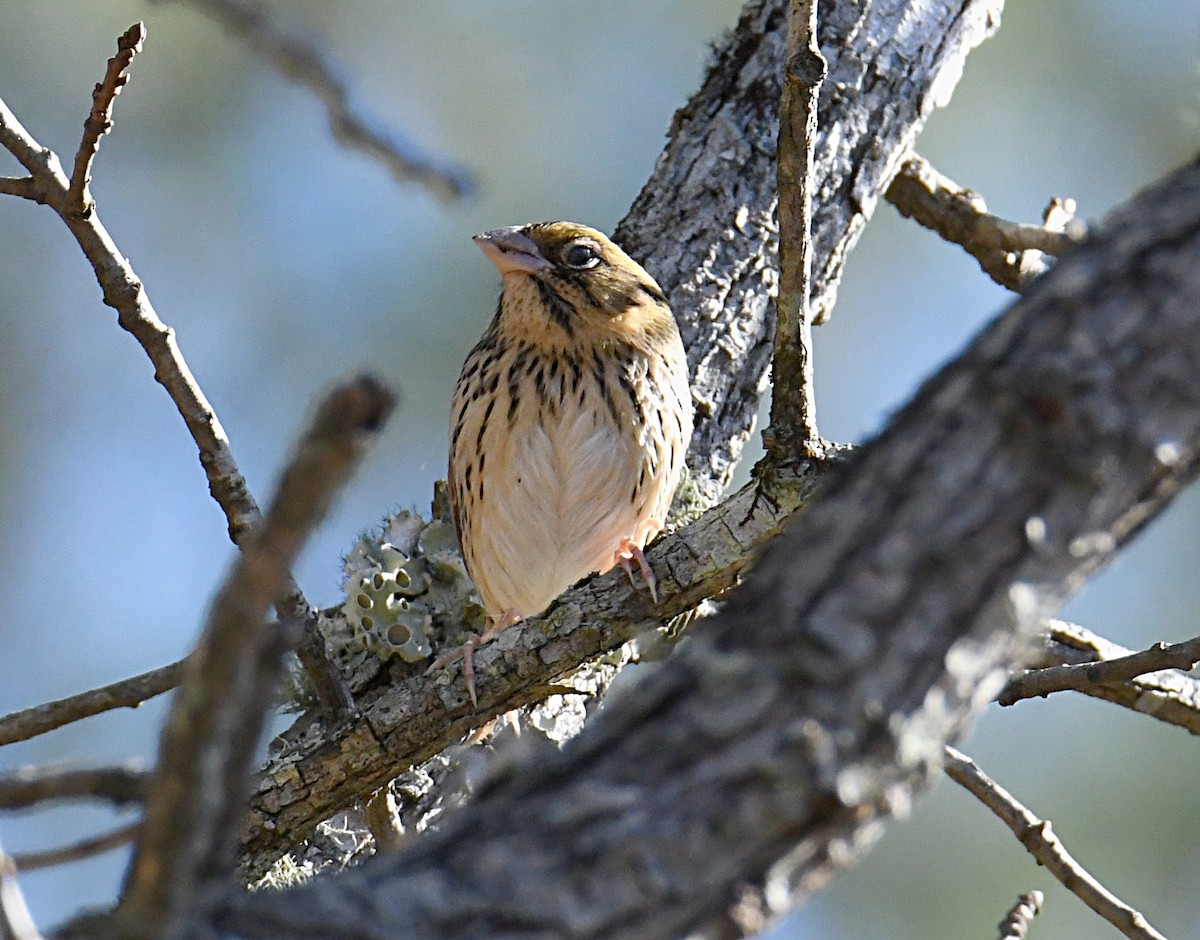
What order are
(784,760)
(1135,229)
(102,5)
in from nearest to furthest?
(784,760) → (1135,229) → (102,5)

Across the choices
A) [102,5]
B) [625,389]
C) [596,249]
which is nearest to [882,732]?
[625,389]

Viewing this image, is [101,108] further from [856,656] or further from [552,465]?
[552,465]

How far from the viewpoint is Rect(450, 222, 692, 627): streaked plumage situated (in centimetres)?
518

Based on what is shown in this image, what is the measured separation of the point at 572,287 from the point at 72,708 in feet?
8.45

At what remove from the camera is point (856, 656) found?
1.75 meters

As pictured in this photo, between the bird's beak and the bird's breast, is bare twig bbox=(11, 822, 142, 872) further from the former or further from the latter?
the bird's beak

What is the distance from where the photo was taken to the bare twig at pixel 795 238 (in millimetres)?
3266

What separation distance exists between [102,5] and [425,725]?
6242 millimetres

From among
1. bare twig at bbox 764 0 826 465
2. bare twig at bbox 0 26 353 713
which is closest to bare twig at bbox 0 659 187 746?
bare twig at bbox 0 26 353 713

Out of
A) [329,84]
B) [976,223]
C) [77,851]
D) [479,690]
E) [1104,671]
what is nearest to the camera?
[77,851]

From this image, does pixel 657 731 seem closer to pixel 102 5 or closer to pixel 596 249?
pixel 596 249

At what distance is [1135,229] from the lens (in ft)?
6.14

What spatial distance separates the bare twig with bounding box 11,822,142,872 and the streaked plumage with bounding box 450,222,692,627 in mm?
3344

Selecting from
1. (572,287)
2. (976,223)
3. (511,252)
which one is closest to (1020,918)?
(572,287)
